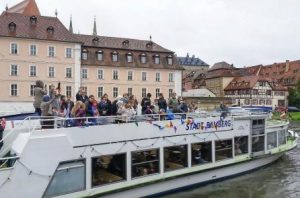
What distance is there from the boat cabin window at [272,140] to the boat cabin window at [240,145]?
5.96ft

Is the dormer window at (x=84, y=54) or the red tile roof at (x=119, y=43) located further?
the red tile roof at (x=119, y=43)

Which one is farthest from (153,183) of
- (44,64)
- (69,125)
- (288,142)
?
(44,64)

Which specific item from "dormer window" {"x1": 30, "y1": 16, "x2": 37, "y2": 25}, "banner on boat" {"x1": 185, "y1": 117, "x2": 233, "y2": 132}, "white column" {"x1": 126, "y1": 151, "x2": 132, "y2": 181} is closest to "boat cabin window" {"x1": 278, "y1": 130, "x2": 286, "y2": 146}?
"banner on boat" {"x1": 185, "y1": 117, "x2": 233, "y2": 132}

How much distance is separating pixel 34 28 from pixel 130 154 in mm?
38853

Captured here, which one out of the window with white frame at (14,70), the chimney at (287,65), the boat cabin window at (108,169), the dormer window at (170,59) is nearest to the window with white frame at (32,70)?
the window with white frame at (14,70)

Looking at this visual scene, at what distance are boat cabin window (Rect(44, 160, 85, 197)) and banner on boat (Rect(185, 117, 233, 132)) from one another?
4.70m

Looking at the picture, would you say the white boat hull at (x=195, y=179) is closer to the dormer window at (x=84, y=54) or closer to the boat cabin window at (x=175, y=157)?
the boat cabin window at (x=175, y=157)

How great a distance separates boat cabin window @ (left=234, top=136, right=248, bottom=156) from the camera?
54.4 feet

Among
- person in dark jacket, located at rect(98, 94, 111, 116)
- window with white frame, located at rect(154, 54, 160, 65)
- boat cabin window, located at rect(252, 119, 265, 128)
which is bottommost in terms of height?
boat cabin window, located at rect(252, 119, 265, 128)

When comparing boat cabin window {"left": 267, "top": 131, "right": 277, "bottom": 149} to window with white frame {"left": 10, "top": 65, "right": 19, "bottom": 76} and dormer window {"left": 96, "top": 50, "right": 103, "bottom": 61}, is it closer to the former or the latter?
window with white frame {"left": 10, "top": 65, "right": 19, "bottom": 76}

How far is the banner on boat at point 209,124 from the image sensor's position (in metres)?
14.5

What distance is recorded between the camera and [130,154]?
487 inches

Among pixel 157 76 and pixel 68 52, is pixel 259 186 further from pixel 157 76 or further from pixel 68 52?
pixel 157 76

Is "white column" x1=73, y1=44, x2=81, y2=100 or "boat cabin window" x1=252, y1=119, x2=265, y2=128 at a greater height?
"white column" x1=73, y1=44, x2=81, y2=100
